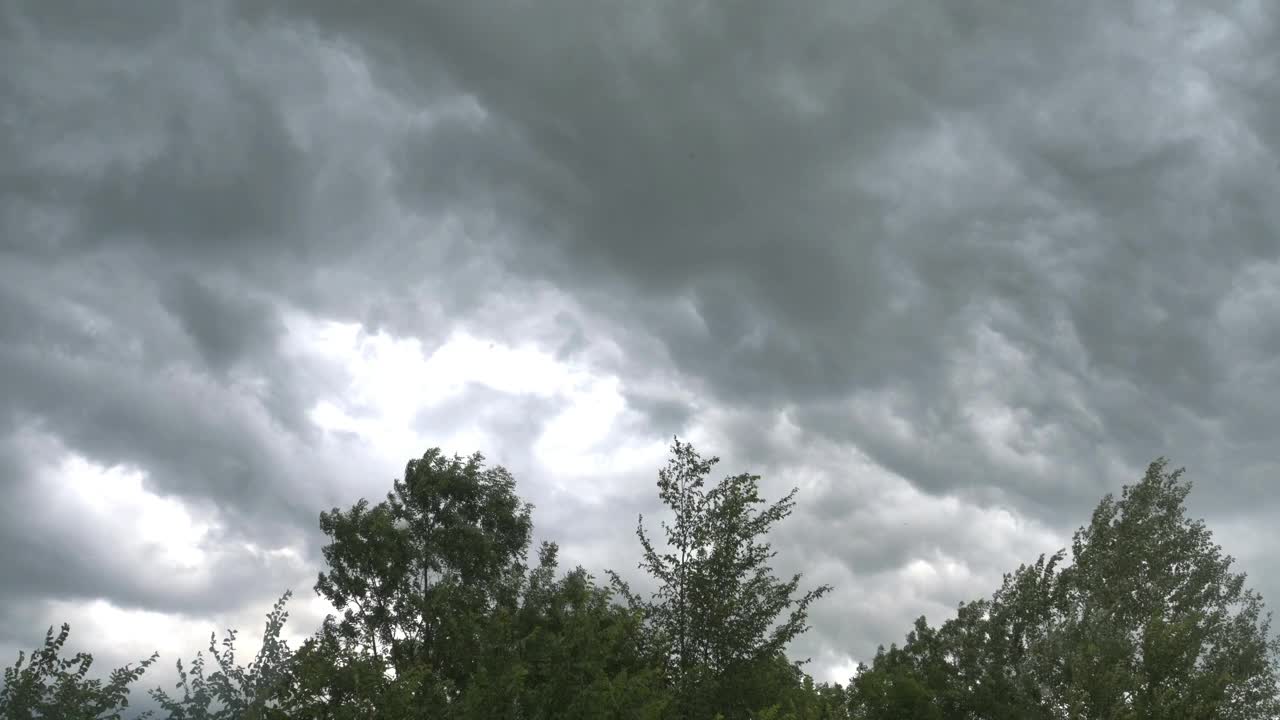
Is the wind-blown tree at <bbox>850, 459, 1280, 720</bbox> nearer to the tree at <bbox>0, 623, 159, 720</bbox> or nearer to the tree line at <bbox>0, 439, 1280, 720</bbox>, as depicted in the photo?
the tree line at <bbox>0, 439, 1280, 720</bbox>

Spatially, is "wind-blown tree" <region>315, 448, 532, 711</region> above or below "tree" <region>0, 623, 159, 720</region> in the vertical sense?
above

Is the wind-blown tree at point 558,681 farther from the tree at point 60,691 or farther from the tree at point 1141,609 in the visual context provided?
the tree at point 1141,609

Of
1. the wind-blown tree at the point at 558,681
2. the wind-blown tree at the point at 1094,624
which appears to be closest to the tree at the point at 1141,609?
the wind-blown tree at the point at 1094,624

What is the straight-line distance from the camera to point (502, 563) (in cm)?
4756

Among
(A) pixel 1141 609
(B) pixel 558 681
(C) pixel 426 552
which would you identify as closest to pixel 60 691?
(B) pixel 558 681

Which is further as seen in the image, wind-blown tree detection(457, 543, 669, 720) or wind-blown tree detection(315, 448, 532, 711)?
wind-blown tree detection(315, 448, 532, 711)

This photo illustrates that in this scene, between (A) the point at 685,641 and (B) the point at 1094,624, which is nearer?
(A) the point at 685,641

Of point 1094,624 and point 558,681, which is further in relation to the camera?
point 1094,624

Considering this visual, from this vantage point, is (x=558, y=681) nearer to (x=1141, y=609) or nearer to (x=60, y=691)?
(x=60, y=691)

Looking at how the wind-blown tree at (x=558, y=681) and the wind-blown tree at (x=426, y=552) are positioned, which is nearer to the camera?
the wind-blown tree at (x=558, y=681)

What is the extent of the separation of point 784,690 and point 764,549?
12.0 feet

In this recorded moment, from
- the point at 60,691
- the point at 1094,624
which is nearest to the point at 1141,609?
the point at 1094,624

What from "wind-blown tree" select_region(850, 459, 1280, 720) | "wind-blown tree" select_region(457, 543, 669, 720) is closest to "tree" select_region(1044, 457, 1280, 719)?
"wind-blown tree" select_region(850, 459, 1280, 720)

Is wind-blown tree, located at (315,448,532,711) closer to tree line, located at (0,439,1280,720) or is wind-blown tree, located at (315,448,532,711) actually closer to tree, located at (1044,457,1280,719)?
tree line, located at (0,439,1280,720)
